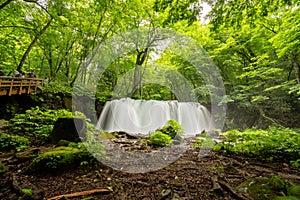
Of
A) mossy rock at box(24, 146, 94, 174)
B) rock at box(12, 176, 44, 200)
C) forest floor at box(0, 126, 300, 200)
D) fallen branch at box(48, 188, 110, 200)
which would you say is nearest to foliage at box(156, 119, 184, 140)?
forest floor at box(0, 126, 300, 200)

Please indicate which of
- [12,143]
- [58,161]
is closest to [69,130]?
[12,143]

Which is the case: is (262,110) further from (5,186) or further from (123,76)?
(5,186)

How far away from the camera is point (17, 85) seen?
817 cm

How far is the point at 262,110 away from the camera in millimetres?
12227

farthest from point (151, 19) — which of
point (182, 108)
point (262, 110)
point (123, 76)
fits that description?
point (262, 110)

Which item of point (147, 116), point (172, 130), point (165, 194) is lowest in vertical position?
point (165, 194)

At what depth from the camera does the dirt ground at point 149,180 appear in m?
2.54

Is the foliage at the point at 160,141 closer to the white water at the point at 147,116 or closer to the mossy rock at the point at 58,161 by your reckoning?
the mossy rock at the point at 58,161

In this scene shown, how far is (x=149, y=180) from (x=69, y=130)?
3.41m

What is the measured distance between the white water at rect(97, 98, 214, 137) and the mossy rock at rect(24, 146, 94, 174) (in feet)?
27.9

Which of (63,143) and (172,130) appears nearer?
(63,143)

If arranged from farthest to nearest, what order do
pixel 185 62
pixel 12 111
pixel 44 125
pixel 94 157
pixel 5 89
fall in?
pixel 185 62, pixel 12 111, pixel 5 89, pixel 44 125, pixel 94 157

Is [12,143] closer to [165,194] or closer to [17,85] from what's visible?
[17,85]

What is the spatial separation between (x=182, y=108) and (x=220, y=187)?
11.8 meters
